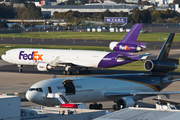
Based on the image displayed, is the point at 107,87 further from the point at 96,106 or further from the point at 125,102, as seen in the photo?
the point at 125,102

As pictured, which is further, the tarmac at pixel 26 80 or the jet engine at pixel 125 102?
the tarmac at pixel 26 80

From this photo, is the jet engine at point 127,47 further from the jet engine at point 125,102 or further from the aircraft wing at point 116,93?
the jet engine at point 125,102

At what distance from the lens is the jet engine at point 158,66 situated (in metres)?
46.2

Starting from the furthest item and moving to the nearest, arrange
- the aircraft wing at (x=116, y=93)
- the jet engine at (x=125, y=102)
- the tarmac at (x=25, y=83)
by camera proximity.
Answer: the tarmac at (x=25, y=83) → the aircraft wing at (x=116, y=93) → the jet engine at (x=125, y=102)

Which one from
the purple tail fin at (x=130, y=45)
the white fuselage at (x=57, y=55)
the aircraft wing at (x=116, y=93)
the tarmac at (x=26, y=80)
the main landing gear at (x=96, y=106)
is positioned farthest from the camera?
the purple tail fin at (x=130, y=45)

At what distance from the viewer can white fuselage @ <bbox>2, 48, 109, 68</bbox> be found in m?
68.8

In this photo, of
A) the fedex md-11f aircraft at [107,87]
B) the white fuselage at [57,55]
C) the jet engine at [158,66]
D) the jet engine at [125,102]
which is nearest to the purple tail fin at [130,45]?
the white fuselage at [57,55]

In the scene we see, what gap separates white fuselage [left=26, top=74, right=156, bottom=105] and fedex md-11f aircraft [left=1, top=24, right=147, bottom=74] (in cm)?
2303

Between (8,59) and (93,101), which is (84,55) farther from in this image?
(93,101)

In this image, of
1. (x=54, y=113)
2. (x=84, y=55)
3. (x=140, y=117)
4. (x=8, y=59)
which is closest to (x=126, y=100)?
(x=54, y=113)

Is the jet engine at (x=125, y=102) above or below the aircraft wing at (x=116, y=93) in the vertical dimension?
below

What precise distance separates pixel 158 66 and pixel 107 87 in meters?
7.94

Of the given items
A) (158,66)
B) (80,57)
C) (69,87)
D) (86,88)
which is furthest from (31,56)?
(69,87)

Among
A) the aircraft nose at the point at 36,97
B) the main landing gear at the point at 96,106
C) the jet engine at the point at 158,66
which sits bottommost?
the main landing gear at the point at 96,106
